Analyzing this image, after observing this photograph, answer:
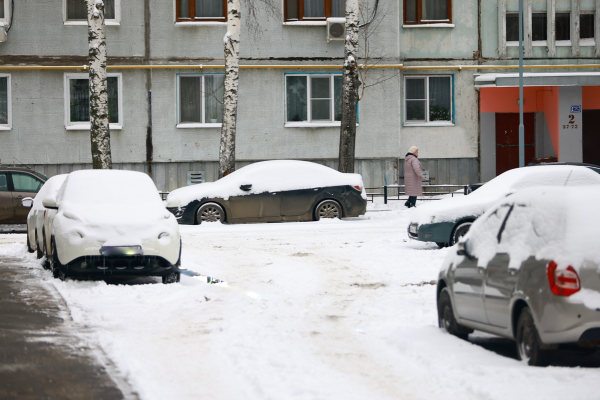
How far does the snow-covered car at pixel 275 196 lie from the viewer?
74.9 ft

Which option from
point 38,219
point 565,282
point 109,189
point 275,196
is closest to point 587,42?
point 275,196

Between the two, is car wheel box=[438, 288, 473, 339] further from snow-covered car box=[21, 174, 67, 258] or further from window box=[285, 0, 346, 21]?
window box=[285, 0, 346, 21]

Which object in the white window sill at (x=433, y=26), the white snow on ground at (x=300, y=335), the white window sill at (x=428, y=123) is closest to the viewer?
the white snow on ground at (x=300, y=335)

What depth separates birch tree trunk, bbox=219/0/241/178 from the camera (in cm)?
2684

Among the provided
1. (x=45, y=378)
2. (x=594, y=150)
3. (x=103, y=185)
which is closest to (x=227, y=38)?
(x=103, y=185)

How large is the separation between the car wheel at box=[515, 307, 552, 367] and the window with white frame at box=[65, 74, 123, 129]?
82.0 ft

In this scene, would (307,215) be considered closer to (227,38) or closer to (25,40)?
(227,38)

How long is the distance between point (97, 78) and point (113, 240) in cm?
1372

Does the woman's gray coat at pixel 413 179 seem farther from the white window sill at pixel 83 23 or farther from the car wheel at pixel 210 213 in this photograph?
the white window sill at pixel 83 23

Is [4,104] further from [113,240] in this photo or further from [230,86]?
[113,240]

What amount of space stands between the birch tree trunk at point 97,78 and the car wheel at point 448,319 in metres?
17.4

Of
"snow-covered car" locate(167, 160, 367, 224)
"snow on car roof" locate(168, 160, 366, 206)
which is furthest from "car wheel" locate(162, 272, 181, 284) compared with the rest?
"snow on car roof" locate(168, 160, 366, 206)

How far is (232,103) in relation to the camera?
88.6 ft

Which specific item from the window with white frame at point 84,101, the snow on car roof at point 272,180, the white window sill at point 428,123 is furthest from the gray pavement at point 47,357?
the white window sill at point 428,123
